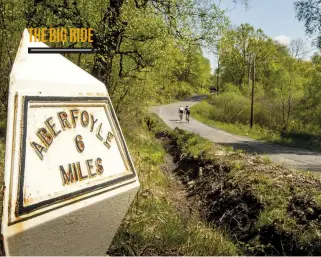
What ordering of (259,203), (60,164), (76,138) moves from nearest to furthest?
(60,164), (76,138), (259,203)

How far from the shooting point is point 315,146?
19594mm

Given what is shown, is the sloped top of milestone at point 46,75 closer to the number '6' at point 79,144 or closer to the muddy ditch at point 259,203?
the number '6' at point 79,144

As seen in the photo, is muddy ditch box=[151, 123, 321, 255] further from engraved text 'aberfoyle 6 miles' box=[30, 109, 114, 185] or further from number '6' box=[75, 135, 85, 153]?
number '6' box=[75, 135, 85, 153]

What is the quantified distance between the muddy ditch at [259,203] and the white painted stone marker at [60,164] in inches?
140

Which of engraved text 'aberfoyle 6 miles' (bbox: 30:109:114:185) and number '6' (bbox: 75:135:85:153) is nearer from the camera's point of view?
engraved text 'aberfoyle 6 miles' (bbox: 30:109:114:185)

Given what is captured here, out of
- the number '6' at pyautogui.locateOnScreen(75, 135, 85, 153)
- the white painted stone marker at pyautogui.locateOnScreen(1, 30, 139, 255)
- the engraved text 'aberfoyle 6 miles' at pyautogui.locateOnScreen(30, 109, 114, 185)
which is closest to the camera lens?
the white painted stone marker at pyautogui.locateOnScreen(1, 30, 139, 255)

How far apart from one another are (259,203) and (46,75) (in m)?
6.49

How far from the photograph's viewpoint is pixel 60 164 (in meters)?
2.38

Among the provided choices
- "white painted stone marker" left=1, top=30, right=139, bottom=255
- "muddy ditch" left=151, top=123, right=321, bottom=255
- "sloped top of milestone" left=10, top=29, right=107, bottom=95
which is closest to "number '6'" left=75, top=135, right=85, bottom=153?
"white painted stone marker" left=1, top=30, right=139, bottom=255

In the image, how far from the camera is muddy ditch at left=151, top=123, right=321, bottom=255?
6648 mm

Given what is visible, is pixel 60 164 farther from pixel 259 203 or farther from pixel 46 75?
pixel 259 203

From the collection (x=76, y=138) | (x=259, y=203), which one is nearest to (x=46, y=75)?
(x=76, y=138)

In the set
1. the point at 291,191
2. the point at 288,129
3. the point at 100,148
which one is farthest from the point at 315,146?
the point at 100,148

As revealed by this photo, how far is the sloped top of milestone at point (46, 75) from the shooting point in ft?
7.98
